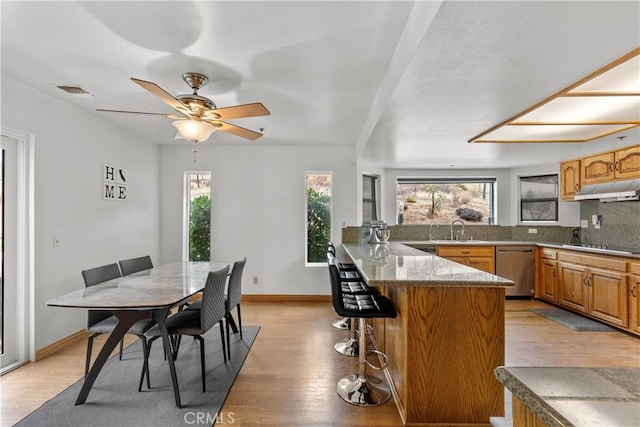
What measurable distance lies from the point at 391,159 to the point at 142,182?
11.7 feet

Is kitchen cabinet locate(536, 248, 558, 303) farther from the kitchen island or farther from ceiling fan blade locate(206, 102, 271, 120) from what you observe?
ceiling fan blade locate(206, 102, 271, 120)

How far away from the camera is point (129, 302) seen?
1938 millimetres

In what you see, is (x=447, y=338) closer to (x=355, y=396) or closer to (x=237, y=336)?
(x=355, y=396)

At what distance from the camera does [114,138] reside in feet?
12.2

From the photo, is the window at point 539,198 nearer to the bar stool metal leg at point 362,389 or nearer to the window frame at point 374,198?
the window frame at point 374,198

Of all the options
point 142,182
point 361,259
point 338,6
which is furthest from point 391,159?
point 142,182

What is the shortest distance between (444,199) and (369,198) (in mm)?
1399

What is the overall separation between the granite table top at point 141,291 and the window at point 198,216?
5.51 feet

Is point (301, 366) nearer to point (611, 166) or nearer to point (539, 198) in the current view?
point (611, 166)

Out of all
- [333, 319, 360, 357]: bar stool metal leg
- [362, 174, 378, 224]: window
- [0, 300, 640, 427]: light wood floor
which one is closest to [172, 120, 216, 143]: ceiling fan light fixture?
[0, 300, 640, 427]: light wood floor

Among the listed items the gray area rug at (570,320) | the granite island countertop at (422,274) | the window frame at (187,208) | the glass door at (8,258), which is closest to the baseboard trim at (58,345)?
the glass door at (8,258)

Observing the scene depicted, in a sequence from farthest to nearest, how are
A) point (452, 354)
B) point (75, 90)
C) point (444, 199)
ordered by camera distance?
1. point (444, 199)
2. point (75, 90)
3. point (452, 354)

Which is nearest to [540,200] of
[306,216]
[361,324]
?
[306,216]

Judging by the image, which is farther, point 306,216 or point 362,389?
point 306,216
